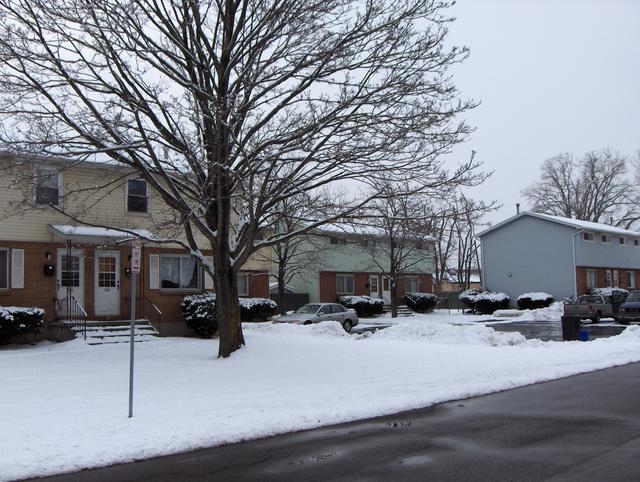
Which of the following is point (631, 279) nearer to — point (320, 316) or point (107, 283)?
point (320, 316)

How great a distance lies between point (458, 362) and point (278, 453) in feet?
28.6

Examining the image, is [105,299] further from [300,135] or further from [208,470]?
→ [208,470]

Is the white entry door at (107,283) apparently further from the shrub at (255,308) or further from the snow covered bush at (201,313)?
the shrub at (255,308)

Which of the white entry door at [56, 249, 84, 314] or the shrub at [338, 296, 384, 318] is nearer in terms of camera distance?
the white entry door at [56, 249, 84, 314]

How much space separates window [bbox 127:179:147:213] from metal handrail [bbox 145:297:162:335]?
10.6 feet

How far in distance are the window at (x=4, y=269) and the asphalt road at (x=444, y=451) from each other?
14.9 meters

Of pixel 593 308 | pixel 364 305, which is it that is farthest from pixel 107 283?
pixel 593 308

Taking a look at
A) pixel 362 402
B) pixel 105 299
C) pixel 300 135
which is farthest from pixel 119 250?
pixel 362 402

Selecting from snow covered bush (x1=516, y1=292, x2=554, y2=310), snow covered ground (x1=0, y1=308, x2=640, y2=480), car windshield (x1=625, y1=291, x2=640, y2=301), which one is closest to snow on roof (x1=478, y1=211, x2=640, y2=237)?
snow covered bush (x1=516, y1=292, x2=554, y2=310)

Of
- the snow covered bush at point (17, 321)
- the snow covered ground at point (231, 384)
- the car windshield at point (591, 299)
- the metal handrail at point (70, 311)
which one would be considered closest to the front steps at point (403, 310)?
the car windshield at point (591, 299)

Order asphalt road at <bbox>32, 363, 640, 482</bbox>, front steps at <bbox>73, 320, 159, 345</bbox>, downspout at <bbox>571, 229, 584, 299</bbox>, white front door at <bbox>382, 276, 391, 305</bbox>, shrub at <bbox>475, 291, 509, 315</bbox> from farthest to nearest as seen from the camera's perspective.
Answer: white front door at <bbox>382, 276, 391, 305</bbox>, shrub at <bbox>475, 291, 509, 315</bbox>, downspout at <bbox>571, 229, 584, 299</bbox>, front steps at <bbox>73, 320, 159, 345</bbox>, asphalt road at <bbox>32, 363, 640, 482</bbox>

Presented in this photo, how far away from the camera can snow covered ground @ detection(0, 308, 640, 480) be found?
26.6ft

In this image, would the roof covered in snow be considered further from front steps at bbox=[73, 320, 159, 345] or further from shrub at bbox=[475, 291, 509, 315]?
shrub at bbox=[475, 291, 509, 315]

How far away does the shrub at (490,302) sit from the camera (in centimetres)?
4425
